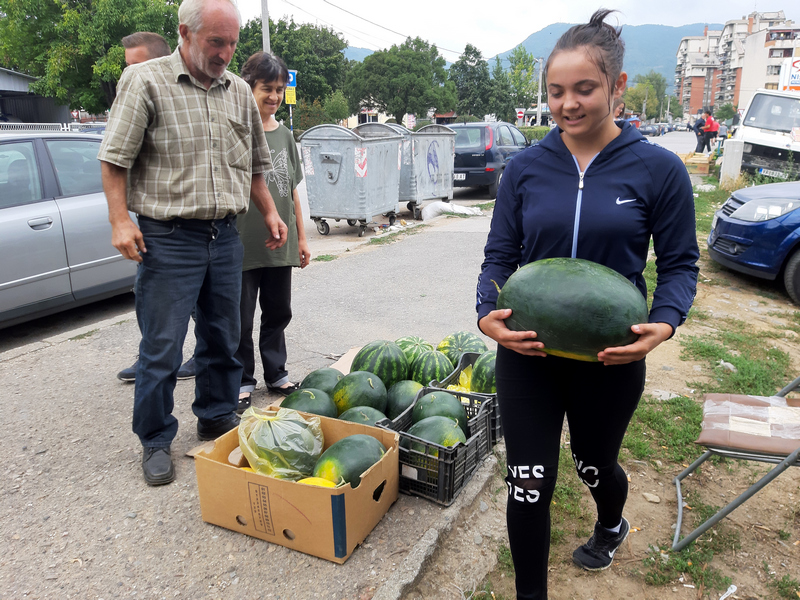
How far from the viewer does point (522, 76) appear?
239 feet

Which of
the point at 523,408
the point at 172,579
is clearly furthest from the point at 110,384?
the point at 523,408

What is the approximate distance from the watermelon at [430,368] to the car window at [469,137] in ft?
38.5

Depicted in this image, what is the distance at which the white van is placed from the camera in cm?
1273

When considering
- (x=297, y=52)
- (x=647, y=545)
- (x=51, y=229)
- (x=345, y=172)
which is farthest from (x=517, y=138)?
(x=297, y=52)

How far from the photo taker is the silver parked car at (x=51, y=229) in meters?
5.11

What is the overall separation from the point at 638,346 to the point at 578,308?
210mm

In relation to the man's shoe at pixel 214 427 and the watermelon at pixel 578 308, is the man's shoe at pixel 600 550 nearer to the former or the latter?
the watermelon at pixel 578 308

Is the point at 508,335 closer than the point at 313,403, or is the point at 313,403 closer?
the point at 508,335

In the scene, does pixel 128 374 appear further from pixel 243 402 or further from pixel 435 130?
pixel 435 130

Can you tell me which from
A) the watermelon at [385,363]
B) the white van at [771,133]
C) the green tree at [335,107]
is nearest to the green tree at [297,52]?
the green tree at [335,107]

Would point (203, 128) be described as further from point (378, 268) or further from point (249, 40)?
point (249, 40)

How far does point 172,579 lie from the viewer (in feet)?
8.13

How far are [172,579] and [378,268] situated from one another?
19.5 ft

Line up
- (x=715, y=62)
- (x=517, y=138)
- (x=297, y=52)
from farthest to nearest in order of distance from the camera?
1. (x=715, y=62)
2. (x=297, y=52)
3. (x=517, y=138)
